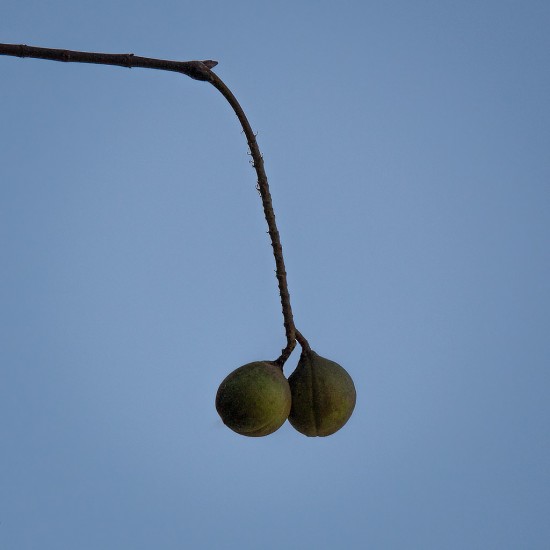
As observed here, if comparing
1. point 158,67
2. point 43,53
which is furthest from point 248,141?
point 43,53

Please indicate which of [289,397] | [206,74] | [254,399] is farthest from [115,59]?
[289,397]

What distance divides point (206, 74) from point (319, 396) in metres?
1.35

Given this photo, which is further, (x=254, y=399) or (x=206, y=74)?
(x=254, y=399)

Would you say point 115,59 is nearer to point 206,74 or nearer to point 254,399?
point 206,74

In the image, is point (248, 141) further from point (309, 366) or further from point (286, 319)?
point (309, 366)

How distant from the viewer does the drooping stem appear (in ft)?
6.54

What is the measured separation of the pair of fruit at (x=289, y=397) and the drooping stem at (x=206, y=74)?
0.24 metres

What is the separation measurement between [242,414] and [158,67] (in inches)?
51.6

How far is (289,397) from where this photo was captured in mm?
2725

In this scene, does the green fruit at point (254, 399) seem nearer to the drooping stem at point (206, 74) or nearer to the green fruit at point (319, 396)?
the green fruit at point (319, 396)

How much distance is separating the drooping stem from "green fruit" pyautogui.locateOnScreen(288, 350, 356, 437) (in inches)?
9.8

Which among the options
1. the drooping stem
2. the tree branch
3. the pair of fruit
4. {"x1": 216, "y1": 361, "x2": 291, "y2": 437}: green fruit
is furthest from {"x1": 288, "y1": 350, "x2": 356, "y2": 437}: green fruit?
the tree branch

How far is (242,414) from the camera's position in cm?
260

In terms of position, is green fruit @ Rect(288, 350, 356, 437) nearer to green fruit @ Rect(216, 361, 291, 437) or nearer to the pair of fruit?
the pair of fruit
